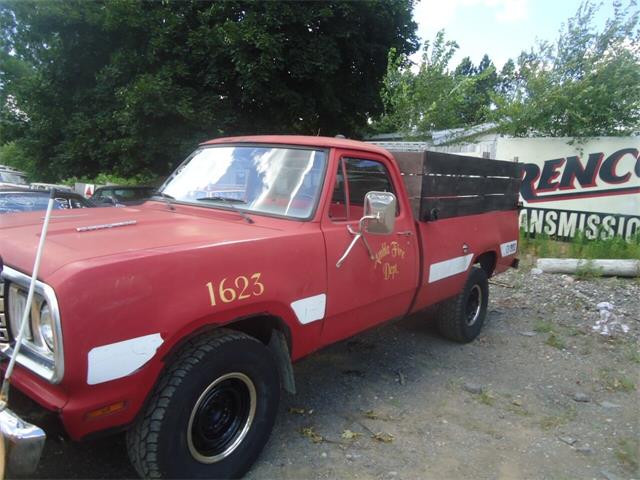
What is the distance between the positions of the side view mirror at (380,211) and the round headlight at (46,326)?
187 cm

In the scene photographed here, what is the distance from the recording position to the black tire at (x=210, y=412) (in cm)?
233

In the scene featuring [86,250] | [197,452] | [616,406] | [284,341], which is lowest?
[616,406]

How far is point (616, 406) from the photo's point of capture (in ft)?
13.4

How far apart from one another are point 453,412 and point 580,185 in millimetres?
7033

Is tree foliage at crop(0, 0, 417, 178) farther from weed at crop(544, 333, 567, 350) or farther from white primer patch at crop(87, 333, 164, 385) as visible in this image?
white primer patch at crop(87, 333, 164, 385)

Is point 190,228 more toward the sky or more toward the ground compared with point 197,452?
more toward the sky

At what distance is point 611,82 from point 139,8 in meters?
9.54

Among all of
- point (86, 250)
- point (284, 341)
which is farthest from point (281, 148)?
point (86, 250)

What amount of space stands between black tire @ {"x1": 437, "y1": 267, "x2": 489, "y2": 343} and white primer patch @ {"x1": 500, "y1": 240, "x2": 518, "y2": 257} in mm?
421

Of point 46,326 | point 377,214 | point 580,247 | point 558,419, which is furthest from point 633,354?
point 46,326

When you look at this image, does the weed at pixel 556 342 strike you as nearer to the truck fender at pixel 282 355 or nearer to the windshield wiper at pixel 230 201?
the truck fender at pixel 282 355

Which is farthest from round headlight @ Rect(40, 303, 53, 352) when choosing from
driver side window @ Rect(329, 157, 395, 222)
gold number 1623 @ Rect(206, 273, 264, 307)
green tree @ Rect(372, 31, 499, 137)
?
green tree @ Rect(372, 31, 499, 137)

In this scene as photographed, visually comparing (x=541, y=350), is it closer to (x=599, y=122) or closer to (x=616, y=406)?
(x=616, y=406)

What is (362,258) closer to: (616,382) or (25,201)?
(616,382)
